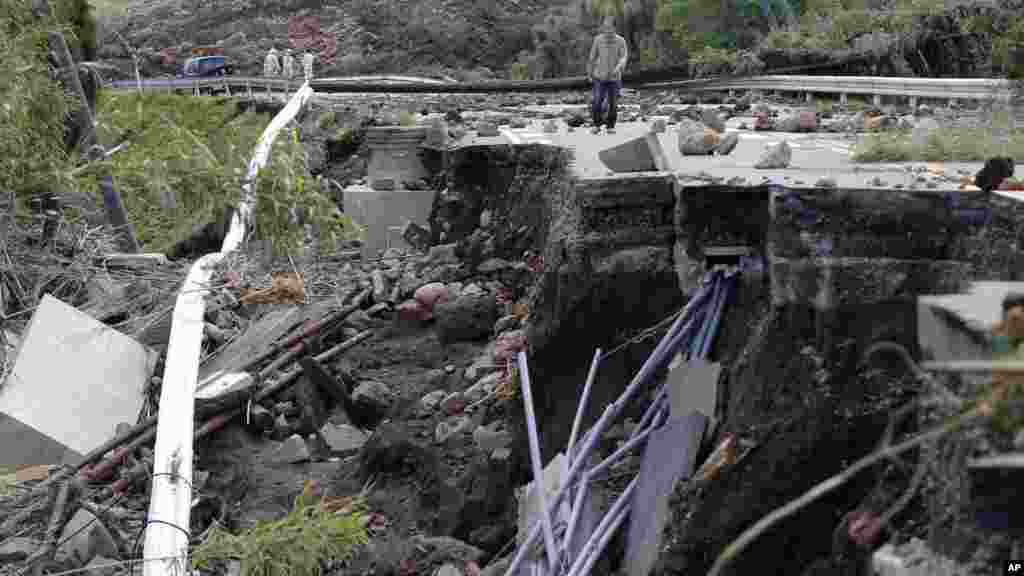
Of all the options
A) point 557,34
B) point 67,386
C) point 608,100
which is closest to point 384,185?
point 608,100

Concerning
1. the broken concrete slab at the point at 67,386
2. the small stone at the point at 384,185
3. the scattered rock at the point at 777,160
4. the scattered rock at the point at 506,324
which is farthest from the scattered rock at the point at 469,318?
the small stone at the point at 384,185

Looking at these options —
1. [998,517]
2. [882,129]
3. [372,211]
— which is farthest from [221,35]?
[998,517]

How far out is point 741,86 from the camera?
84.0 ft

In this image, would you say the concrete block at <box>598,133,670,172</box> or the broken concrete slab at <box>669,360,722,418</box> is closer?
the broken concrete slab at <box>669,360,722,418</box>

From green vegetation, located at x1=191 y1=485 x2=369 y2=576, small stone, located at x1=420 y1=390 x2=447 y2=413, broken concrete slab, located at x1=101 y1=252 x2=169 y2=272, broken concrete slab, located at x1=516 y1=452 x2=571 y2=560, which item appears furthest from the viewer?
broken concrete slab, located at x1=101 y1=252 x2=169 y2=272

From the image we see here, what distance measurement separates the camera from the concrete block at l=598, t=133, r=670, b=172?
9492mm

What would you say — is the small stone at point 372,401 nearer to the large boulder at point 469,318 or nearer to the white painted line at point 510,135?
the large boulder at point 469,318

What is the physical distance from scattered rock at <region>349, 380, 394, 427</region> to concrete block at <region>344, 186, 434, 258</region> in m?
5.61

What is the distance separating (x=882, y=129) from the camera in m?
13.1

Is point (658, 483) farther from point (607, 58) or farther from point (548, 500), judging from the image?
point (607, 58)

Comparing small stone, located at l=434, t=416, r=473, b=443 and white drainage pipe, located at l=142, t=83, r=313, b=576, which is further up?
white drainage pipe, located at l=142, t=83, r=313, b=576

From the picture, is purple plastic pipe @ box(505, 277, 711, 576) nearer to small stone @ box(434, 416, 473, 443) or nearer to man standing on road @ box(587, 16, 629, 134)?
small stone @ box(434, 416, 473, 443)

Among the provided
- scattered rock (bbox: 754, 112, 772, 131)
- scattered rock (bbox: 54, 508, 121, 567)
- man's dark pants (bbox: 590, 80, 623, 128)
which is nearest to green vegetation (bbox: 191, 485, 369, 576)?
scattered rock (bbox: 54, 508, 121, 567)

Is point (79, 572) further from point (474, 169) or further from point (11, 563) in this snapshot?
point (474, 169)
